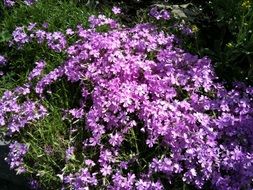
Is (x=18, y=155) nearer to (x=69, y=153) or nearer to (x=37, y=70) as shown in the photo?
(x=69, y=153)

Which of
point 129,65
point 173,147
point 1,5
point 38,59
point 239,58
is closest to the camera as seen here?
point 173,147

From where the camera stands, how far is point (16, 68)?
3854mm

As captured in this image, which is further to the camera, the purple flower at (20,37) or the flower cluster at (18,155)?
the purple flower at (20,37)

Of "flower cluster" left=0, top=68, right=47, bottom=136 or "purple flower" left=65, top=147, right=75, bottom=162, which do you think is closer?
"purple flower" left=65, top=147, right=75, bottom=162

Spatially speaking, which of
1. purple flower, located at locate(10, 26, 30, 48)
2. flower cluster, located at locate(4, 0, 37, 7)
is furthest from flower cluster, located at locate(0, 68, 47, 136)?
flower cluster, located at locate(4, 0, 37, 7)

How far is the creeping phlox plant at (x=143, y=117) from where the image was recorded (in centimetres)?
288

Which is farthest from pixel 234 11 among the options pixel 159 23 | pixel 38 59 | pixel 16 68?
pixel 16 68

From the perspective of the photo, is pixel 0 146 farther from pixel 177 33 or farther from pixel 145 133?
pixel 177 33

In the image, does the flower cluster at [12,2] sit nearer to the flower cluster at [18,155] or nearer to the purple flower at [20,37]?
the purple flower at [20,37]

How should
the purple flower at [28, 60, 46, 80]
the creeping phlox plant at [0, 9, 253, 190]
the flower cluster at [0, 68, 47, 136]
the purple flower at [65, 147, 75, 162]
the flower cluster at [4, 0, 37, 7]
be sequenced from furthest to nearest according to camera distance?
the flower cluster at [4, 0, 37, 7], the purple flower at [28, 60, 46, 80], the flower cluster at [0, 68, 47, 136], the purple flower at [65, 147, 75, 162], the creeping phlox plant at [0, 9, 253, 190]

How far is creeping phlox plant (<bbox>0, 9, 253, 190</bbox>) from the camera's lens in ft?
9.44

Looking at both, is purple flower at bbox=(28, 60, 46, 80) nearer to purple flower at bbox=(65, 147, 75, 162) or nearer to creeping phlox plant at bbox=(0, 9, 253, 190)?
creeping phlox plant at bbox=(0, 9, 253, 190)

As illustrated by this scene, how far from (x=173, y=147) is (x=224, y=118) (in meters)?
0.35

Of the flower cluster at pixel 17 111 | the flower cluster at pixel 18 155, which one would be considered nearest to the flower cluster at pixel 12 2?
the flower cluster at pixel 17 111
